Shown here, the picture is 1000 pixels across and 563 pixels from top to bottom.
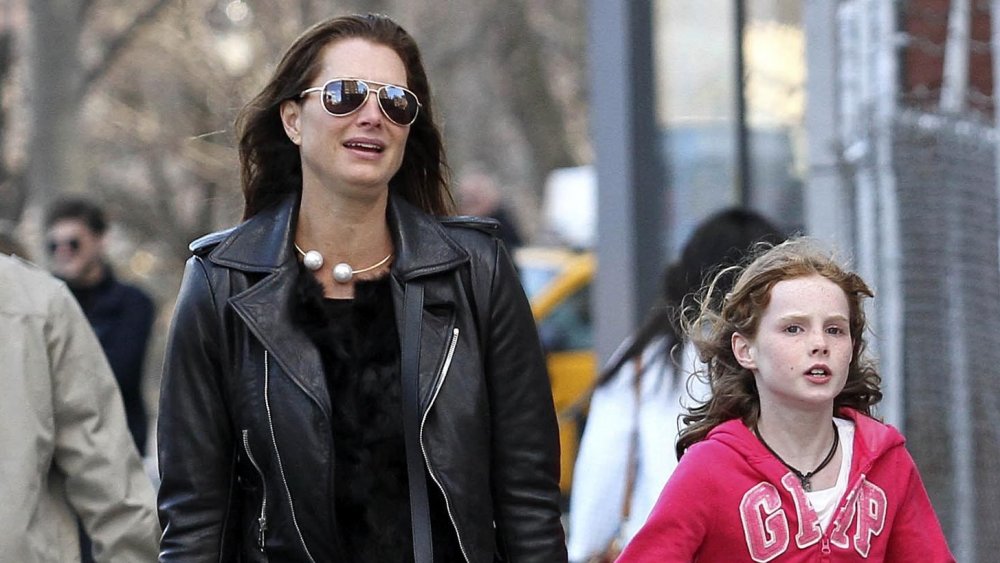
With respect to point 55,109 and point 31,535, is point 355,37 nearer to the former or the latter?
point 31,535

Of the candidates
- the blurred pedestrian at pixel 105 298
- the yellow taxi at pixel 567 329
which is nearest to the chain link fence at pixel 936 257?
the blurred pedestrian at pixel 105 298

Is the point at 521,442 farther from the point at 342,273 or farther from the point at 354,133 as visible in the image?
the point at 354,133

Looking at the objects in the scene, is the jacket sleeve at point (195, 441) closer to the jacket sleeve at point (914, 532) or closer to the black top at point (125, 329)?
the jacket sleeve at point (914, 532)

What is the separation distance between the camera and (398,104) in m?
3.60

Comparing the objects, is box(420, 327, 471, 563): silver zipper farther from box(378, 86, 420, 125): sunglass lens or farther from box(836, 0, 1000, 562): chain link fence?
box(836, 0, 1000, 562): chain link fence

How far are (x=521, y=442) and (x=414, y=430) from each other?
0.71 ft

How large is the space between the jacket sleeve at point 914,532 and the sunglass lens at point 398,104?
3.71ft

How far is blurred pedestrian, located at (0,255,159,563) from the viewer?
4207 mm

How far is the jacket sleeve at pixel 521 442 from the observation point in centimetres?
352

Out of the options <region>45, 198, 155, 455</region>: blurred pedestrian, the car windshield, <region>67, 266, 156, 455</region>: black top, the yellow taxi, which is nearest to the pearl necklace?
<region>45, 198, 155, 455</region>: blurred pedestrian

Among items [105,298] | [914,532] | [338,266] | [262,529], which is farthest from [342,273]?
[105,298]

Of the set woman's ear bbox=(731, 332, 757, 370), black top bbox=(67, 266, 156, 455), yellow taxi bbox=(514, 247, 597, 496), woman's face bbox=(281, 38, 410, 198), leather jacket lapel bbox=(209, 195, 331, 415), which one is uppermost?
woman's face bbox=(281, 38, 410, 198)

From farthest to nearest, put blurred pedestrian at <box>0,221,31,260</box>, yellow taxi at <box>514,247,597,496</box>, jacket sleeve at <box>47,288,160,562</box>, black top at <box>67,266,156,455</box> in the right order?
yellow taxi at <box>514,247,597,496</box>, black top at <box>67,266,156,455</box>, blurred pedestrian at <box>0,221,31,260</box>, jacket sleeve at <box>47,288,160,562</box>

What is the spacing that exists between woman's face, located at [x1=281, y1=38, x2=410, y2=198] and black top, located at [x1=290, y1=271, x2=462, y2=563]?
0.82 feet
